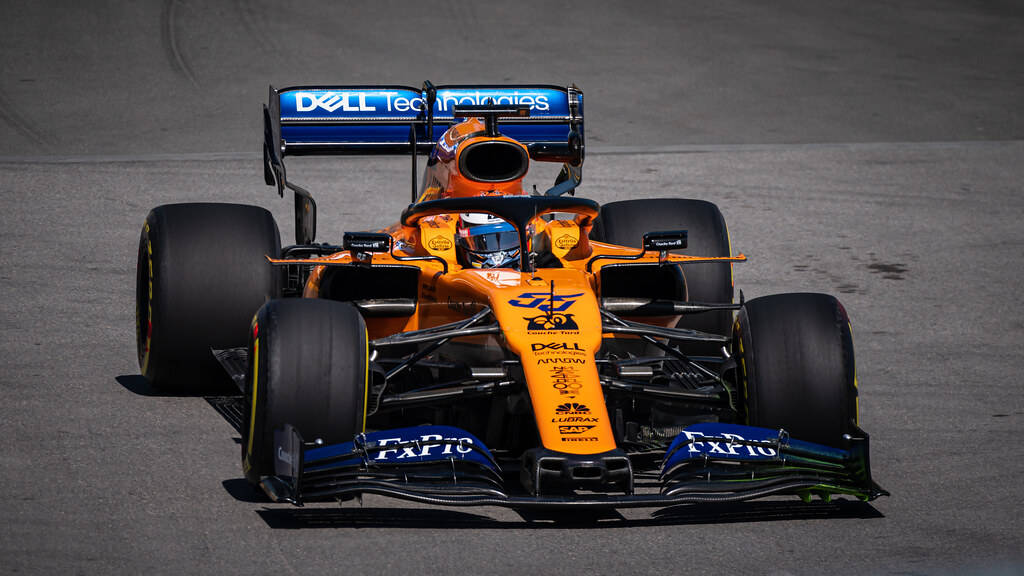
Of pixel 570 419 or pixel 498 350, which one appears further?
pixel 498 350

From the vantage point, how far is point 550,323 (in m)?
6.96

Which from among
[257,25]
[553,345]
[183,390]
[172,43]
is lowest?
[183,390]

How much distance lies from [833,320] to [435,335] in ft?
5.83

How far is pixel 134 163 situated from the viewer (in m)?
15.6

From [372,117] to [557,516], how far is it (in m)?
4.37

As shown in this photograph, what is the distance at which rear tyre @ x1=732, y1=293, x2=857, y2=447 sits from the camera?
6805 millimetres

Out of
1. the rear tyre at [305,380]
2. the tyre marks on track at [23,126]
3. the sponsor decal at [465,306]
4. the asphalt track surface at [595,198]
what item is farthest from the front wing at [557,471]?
the tyre marks on track at [23,126]

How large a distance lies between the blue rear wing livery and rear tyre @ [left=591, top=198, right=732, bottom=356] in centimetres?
94

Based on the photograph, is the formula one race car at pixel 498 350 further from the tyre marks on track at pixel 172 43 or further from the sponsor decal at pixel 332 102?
the tyre marks on track at pixel 172 43

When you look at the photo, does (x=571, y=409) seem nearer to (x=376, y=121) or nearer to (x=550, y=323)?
(x=550, y=323)

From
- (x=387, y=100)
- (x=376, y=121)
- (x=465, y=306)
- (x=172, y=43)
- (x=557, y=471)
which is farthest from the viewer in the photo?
(x=172, y=43)

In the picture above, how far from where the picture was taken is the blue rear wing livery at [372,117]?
33.6 feet

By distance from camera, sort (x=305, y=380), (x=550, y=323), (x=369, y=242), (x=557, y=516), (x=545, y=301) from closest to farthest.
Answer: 1. (x=305, y=380)
2. (x=557, y=516)
3. (x=550, y=323)
4. (x=545, y=301)
5. (x=369, y=242)

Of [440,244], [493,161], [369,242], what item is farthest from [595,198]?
[369,242]
